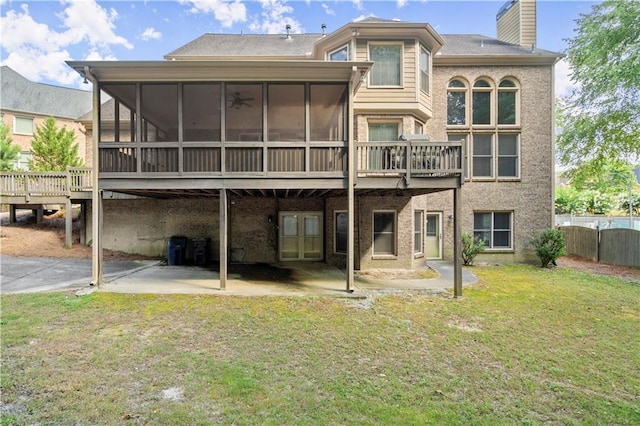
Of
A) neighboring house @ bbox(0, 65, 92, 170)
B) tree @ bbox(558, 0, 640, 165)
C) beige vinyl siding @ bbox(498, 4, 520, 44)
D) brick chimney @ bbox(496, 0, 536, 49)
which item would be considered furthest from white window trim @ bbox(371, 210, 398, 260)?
neighboring house @ bbox(0, 65, 92, 170)

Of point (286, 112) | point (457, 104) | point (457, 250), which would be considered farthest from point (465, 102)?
point (457, 250)

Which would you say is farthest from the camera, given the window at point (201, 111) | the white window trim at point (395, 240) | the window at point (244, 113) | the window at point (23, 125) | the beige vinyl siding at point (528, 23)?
the window at point (23, 125)

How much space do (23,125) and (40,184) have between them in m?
18.2

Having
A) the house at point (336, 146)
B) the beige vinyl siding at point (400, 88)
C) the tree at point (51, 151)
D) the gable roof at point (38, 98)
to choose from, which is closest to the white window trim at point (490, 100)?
the house at point (336, 146)

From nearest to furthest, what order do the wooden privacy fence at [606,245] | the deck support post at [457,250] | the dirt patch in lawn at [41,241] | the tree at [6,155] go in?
the deck support post at [457,250]
the dirt patch in lawn at [41,241]
the wooden privacy fence at [606,245]
the tree at [6,155]

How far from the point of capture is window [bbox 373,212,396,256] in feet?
35.4

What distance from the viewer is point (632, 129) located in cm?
1247

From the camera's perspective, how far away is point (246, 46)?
553 inches

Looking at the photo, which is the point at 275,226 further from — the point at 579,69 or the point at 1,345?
the point at 579,69

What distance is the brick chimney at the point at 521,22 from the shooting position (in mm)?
13398

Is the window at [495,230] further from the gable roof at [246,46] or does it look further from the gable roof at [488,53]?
the gable roof at [246,46]

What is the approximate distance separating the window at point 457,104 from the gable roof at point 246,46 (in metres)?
6.01

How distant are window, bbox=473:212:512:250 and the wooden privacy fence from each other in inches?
181

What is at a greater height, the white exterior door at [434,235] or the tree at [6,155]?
the tree at [6,155]
